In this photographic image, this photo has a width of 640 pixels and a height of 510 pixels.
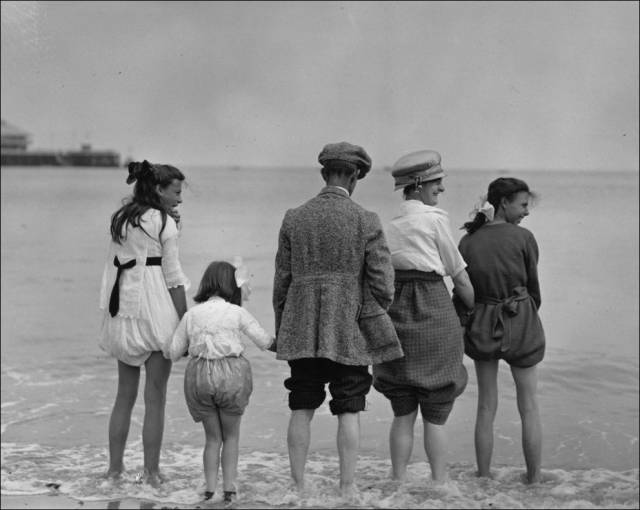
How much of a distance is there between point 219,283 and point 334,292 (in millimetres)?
696

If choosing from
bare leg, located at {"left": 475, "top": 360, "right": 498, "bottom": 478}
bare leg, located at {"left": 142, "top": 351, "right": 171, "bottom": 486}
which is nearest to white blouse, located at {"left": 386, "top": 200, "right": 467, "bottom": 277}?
bare leg, located at {"left": 475, "top": 360, "right": 498, "bottom": 478}

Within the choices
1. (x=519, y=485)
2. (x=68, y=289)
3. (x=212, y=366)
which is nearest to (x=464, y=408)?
(x=519, y=485)

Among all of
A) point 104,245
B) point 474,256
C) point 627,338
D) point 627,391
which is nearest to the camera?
point 474,256

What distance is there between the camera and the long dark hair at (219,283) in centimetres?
531

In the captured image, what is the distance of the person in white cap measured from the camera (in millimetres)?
5266

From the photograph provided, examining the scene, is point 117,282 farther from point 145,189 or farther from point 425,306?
point 425,306

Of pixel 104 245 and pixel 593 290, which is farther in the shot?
pixel 104 245

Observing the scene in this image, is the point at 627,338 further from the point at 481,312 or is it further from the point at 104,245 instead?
the point at 104,245

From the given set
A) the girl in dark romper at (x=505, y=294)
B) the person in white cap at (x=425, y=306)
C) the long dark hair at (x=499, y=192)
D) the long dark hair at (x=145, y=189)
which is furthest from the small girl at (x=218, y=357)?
the long dark hair at (x=499, y=192)

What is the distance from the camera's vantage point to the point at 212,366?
5203mm

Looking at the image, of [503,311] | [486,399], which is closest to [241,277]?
[503,311]

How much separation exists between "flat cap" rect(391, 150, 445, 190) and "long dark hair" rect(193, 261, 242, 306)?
1.02 metres

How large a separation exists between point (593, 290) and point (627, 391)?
8.96 m

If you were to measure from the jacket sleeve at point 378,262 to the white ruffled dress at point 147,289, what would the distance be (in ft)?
3.49
